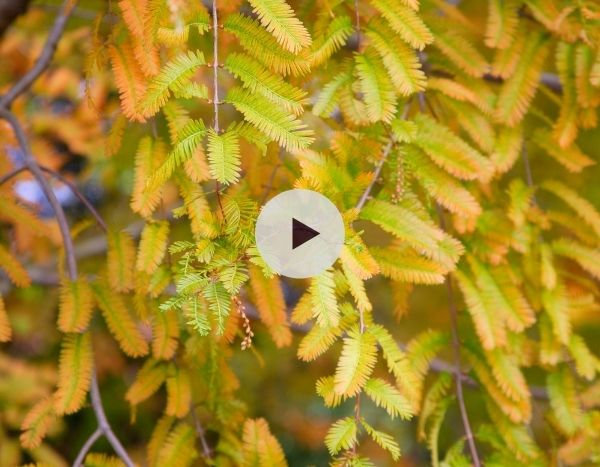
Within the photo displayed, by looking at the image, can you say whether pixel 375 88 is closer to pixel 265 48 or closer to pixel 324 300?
pixel 265 48

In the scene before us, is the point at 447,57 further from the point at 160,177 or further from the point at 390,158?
the point at 160,177

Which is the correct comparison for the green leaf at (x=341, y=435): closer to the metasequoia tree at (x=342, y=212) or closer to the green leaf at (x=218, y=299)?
the metasequoia tree at (x=342, y=212)

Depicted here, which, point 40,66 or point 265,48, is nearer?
point 265,48

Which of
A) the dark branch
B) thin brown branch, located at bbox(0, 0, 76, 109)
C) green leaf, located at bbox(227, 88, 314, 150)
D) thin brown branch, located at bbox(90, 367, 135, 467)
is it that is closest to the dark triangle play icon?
green leaf, located at bbox(227, 88, 314, 150)

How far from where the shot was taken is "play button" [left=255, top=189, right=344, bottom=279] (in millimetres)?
1069

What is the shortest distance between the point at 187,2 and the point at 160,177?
13.6 inches

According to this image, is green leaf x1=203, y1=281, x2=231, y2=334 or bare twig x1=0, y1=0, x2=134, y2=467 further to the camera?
bare twig x1=0, y1=0, x2=134, y2=467

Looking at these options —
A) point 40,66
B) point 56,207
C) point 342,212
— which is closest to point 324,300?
point 342,212

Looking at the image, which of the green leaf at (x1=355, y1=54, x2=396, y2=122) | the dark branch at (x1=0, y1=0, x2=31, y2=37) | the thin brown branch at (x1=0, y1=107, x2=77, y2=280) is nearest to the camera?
the green leaf at (x1=355, y1=54, x2=396, y2=122)

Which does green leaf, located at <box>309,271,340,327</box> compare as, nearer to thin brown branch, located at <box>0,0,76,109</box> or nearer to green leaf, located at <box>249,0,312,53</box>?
green leaf, located at <box>249,0,312,53</box>

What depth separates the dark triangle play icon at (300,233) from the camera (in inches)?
43.6

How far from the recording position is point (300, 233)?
1.12 m

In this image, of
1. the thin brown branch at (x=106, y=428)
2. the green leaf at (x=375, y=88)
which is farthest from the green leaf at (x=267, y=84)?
the thin brown branch at (x=106, y=428)

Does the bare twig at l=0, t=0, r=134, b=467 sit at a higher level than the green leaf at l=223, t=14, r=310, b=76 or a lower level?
lower
